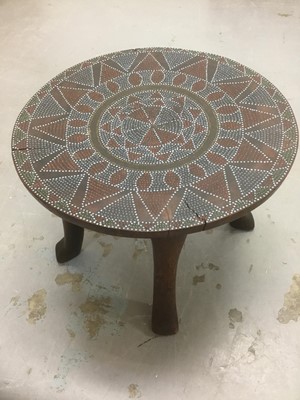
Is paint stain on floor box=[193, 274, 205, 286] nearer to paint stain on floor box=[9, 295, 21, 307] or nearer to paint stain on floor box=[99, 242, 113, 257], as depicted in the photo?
paint stain on floor box=[99, 242, 113, 257]

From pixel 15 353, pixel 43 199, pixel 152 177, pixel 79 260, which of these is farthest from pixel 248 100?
pixel 15 353

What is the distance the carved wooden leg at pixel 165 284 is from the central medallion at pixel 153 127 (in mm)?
212

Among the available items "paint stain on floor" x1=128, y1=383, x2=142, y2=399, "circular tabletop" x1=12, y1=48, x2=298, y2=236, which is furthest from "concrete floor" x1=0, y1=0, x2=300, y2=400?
"circular tabletop" x1=12, y1=48, x2=298, y2=236

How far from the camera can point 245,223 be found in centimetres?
179

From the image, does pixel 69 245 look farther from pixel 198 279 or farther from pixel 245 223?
pixel 245 223

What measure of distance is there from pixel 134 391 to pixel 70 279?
0.48 m

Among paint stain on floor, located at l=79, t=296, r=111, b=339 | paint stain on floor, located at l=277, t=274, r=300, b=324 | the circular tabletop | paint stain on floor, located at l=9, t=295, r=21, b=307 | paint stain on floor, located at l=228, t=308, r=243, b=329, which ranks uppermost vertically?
the circular tabletop

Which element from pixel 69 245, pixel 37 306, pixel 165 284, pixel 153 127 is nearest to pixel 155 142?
pixel 153 127

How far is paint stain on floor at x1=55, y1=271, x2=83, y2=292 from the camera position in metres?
1.68

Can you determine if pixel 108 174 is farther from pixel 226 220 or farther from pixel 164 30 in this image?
pixel 164 30

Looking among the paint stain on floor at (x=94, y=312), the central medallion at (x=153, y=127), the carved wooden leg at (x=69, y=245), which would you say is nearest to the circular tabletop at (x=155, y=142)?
the central medallion at (x=153, y=127)

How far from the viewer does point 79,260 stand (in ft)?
5.76

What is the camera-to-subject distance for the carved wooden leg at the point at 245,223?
70.0 inches

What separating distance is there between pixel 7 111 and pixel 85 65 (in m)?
0.88
